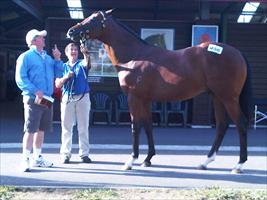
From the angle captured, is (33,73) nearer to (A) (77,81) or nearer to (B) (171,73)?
(A) (77,81)

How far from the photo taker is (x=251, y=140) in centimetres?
1086

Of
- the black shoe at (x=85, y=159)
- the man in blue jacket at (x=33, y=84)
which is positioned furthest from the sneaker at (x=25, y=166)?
the black shoe at (x=85, y=159)

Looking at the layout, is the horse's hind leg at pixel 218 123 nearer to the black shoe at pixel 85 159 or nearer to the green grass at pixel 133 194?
the green grass at pixel 133 194

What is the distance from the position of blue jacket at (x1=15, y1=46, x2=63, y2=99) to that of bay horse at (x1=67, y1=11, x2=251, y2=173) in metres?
0.64


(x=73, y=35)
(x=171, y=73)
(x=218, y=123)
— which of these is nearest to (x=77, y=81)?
(x=73, y=35)

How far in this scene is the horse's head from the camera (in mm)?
7375

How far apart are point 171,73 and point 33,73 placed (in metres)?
2.02

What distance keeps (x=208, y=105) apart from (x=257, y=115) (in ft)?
5.00

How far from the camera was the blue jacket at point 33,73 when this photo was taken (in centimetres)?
691

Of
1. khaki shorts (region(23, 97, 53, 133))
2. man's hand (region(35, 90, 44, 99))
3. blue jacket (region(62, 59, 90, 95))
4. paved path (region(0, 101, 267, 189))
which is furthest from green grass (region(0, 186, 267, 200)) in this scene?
blue jacket (region(62, 59, 90, 95))

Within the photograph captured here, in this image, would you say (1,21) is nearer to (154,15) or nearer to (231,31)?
(154,15)

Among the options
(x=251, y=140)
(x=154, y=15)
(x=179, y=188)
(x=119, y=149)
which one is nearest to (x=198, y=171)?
(x=179, y=188)

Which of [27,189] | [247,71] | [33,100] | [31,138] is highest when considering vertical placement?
[247,71]

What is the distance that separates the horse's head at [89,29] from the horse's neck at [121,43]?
0.36 feet
